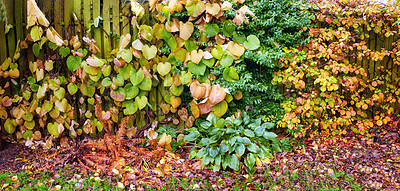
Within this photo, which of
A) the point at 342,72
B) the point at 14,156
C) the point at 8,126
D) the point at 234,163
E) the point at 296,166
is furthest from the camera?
the point at 342,72

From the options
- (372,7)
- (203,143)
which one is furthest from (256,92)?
(372,7)

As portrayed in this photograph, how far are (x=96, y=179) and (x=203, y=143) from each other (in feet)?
3.03

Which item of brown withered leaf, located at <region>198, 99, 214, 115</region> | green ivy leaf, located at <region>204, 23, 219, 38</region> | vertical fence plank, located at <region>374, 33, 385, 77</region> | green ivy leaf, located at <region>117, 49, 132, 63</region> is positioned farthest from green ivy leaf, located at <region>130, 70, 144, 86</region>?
vertical fence plank, located at <region>374, 33, 385, 77</region>

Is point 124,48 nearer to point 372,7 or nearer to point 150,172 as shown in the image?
point 150,172

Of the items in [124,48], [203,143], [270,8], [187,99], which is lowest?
[203,143]

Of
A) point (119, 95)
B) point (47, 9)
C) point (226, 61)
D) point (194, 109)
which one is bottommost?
point (194, 109)

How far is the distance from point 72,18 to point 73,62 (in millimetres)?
470

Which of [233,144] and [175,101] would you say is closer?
[233,144]

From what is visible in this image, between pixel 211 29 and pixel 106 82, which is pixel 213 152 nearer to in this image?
pixel 211 29

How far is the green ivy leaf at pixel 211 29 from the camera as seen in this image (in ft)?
9.73

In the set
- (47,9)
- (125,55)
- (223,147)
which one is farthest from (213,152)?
Answer: (47,9)

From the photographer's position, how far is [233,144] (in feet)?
8.29

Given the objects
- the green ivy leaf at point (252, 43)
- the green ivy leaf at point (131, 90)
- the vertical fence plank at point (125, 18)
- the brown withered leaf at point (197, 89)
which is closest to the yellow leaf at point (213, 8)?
the green ivy leaf at point (252, 43)

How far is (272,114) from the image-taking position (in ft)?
10.6
